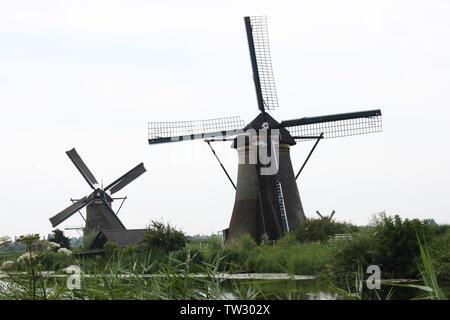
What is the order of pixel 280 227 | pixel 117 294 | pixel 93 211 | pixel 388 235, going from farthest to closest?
pixel 93 211, pixel 280 227, pixel 388 235, pixel 117 294

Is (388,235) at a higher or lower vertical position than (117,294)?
higher

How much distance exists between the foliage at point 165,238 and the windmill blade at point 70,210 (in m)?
15.2

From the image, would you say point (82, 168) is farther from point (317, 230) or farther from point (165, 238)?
point (317, 230)

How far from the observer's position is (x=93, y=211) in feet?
133

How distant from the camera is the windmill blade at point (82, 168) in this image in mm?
40656

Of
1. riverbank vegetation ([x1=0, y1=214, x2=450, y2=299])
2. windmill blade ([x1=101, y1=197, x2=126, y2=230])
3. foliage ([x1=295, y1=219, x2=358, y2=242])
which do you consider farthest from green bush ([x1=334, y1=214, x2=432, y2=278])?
windmill blade ([x1=101, y1=197, x2=126, y2=230])

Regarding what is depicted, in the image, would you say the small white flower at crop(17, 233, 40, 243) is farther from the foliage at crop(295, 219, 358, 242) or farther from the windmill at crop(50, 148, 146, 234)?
the windmill at crop(50, 148, 146, 234)

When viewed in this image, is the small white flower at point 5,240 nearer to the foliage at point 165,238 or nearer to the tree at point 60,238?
the foliage at point 165,238

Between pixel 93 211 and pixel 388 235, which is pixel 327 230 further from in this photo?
pixel 93 211

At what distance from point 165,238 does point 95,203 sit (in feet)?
51.3
